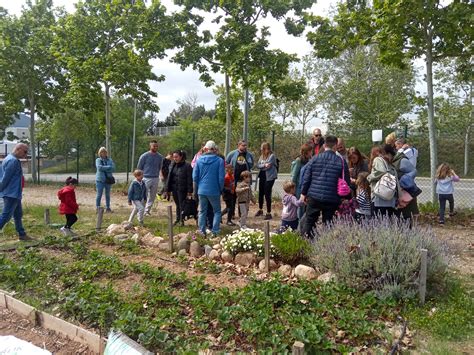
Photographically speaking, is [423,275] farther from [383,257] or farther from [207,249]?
[207,249]

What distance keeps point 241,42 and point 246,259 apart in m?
7.56

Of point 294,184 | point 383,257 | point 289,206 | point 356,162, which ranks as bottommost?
point 383,257

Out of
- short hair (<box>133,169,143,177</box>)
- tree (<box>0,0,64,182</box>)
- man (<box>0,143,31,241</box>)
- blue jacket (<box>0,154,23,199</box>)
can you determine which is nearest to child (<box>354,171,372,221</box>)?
short hair (<box>133,169,143,177</box>)

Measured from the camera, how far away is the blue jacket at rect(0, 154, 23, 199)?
736 cm

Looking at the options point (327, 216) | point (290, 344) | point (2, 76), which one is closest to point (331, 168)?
point (327, 216)

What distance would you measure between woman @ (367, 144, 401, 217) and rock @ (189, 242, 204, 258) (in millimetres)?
2636

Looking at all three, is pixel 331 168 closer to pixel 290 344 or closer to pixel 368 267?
pixel 368 267

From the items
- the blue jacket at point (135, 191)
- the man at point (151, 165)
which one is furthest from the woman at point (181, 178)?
the man at point (151, 165)

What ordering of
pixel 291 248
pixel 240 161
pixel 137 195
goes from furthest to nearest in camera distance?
pixel 240 161
pixel 137 195
pixel 291 248

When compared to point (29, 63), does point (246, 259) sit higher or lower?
lower

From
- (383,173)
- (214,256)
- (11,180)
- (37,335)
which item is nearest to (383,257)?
(383,173)

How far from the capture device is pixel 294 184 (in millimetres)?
7242

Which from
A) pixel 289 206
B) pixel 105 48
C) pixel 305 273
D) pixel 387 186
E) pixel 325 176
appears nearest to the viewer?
pixel 305 273

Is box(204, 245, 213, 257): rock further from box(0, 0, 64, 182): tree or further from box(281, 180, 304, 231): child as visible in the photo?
box(0, 0, 64, 182): tree
